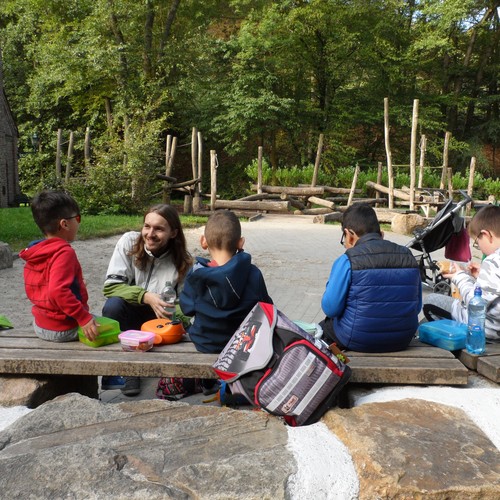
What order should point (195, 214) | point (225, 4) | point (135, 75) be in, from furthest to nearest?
point (225, 4) < point (135, 75) < point (195, 214)

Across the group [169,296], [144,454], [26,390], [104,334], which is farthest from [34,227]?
[144,454]

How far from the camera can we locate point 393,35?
30.9 metres

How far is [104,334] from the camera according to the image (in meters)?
3.32

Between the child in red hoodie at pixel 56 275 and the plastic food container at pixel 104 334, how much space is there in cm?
5

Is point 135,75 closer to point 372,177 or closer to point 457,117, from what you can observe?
point 372,177

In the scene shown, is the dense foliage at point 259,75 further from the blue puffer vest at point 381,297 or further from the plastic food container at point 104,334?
the blue puffer vest at point 381,297

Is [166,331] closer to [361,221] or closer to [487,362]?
[361,221]

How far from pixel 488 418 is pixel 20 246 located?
9764 mm

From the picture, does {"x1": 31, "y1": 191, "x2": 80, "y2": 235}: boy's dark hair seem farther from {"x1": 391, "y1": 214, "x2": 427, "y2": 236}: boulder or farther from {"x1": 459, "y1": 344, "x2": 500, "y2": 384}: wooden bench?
{"x1": 391, "y1": 214, "x2": 427, "y2": 236}: boulder

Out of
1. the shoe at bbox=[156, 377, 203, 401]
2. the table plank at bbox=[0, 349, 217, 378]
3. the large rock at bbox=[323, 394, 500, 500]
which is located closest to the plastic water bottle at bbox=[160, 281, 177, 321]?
the shoe at bbox=[156, 377, 203, 401]

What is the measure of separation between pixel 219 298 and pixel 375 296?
0.83 m

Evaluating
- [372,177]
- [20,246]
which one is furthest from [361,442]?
[372,177]

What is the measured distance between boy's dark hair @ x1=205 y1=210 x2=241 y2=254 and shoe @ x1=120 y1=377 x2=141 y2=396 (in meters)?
1.34

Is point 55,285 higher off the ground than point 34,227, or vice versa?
point 55,285
